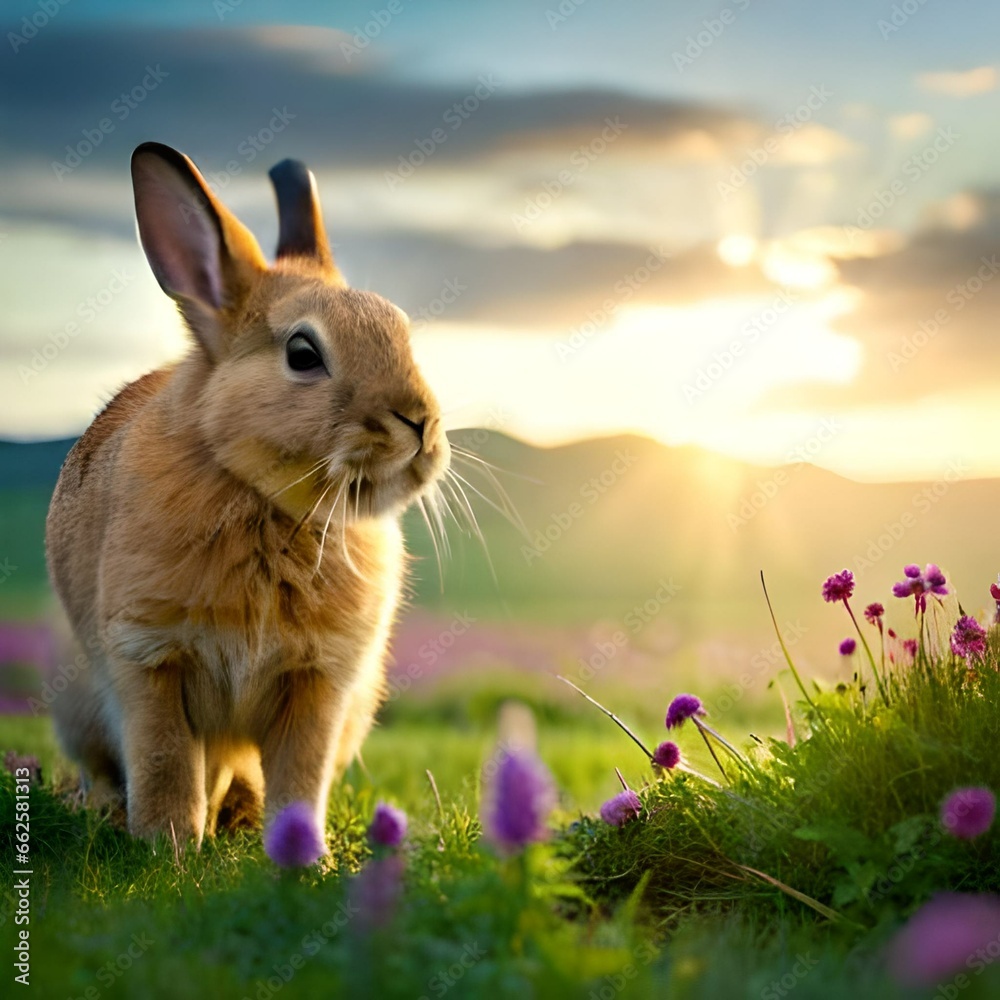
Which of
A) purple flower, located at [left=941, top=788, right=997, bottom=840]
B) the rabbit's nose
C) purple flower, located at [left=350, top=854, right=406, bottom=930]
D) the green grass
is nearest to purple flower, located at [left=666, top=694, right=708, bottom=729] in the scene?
the green grass

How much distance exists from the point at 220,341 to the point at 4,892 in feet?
7.45

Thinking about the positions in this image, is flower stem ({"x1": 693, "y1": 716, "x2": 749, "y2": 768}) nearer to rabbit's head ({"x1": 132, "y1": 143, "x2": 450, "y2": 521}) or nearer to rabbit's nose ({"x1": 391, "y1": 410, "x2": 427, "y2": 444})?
rabbit's head ({"x1": 132, "y1": 143, "x2": 450, "y2": 521})

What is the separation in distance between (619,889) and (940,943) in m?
1.60

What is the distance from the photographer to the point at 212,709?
16.3ft

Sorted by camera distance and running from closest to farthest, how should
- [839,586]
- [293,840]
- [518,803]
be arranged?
[518,803]
[293,840]
[839,586]

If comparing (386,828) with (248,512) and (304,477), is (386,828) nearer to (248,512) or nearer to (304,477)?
(304,477)

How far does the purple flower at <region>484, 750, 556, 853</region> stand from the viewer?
→ 253 centimetres

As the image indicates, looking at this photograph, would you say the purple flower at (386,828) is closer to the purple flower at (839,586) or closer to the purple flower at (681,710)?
the purple flower at (681,710)

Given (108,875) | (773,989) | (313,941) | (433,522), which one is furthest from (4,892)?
(773,989)

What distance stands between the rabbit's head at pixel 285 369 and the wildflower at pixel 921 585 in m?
1.82

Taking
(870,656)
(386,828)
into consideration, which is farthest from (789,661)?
(386,828)

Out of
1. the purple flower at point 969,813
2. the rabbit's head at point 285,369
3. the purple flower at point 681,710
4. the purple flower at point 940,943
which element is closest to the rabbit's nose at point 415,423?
the rabbit's head at point 285,369

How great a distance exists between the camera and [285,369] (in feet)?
15.5

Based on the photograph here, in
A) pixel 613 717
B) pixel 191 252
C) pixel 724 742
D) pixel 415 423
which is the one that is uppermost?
pixel 191 252
